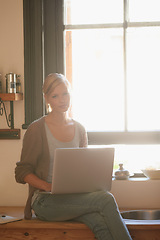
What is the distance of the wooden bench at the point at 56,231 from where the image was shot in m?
2.44

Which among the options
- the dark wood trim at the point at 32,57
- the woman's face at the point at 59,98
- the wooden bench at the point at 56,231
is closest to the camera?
the wooden bench at the point at 56,231

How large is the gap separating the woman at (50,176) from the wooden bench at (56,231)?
0.16 ft

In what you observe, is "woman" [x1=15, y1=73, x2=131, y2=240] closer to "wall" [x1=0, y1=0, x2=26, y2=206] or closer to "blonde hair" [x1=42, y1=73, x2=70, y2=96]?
"blonde hair" [x1=42, y1=73, x2=70, y2=96]

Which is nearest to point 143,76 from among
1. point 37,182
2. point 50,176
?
point 50,176

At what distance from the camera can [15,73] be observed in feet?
10.3

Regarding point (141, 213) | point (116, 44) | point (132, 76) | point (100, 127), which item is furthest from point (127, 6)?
point (141, 213)

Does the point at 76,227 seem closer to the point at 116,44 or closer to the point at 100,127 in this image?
the point at 100,127

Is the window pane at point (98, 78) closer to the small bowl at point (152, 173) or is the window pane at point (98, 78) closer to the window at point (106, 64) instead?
the window at point (106, 64)

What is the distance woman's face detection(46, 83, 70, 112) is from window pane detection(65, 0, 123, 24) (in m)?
0.83

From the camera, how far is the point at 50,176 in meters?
2.54

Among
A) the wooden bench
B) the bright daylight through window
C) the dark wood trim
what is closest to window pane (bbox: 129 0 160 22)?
the bright daylight through window

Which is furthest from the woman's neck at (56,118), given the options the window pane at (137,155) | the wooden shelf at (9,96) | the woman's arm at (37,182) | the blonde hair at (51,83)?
the window pane at (137,155)

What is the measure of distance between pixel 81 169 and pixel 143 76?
115cm

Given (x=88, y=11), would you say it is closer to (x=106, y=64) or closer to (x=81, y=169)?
(x=106, y=64)
